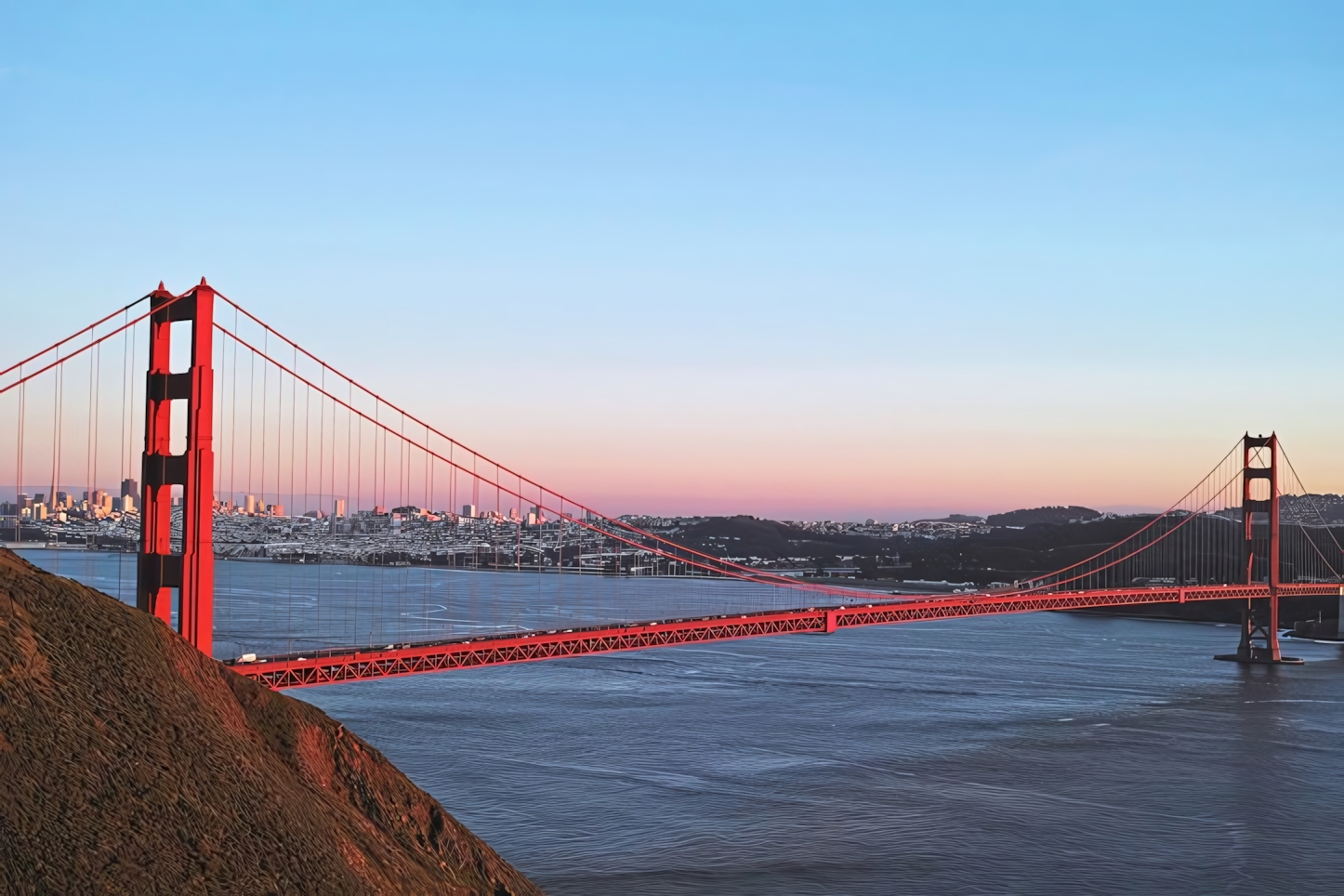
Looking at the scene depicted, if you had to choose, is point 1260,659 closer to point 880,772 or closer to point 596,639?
point 880,772

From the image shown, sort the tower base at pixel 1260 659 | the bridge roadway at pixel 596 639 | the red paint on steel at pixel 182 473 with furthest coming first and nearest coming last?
1. the tower base at pixel 1260 659
2. the bridge roadway at pixel 596 639
3. the red paint on steel at pixel 182 473

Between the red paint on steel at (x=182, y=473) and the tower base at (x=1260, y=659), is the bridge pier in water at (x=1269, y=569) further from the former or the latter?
the red paint on steel at (x=182, y=473)

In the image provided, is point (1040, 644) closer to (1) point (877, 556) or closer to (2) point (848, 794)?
(2) point (848, 794)

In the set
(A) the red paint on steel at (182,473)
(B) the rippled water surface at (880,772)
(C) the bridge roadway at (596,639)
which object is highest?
(A) the red paint on steel at (182,473)

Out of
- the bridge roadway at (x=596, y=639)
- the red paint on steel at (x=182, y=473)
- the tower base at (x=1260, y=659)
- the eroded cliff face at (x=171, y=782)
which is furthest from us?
the tower base at (x=1260, y=659)

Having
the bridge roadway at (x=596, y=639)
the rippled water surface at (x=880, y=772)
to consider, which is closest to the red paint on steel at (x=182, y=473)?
the bridge roadway at (x=596, y=639)

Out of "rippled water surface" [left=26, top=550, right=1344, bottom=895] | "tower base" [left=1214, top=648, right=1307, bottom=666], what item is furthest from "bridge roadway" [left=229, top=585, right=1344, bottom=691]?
"tower base" [left=1214, top=648, right=1307, bottom=666]

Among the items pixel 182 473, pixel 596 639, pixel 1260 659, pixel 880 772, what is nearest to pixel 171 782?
pixel 182 473
